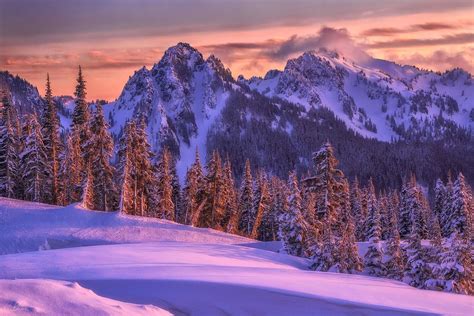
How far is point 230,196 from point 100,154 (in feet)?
66.7

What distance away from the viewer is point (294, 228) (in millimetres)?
38312

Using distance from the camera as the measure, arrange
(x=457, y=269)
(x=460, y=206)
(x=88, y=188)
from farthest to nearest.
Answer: (x=460, y=206), (x=88, y=188), (x=457, y=269)

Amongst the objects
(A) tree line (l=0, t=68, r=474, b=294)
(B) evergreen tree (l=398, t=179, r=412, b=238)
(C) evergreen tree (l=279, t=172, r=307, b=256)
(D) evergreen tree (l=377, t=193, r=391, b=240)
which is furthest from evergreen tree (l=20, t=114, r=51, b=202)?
(B) evergreen tree (l=398, t=179, r=412, b=238)

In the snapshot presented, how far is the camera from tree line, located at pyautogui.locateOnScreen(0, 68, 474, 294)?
96.4 feet

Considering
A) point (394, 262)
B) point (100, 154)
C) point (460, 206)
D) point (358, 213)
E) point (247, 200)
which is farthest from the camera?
point (358, 213)

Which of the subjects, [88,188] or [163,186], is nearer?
[88,188]

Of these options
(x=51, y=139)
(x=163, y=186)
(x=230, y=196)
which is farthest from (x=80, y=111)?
(x=230, y=196)

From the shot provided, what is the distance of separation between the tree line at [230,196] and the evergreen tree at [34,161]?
10 centimetres

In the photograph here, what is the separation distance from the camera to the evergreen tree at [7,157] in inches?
1987

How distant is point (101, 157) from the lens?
47.5 meters

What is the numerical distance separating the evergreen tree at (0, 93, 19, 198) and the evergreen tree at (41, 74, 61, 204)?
124 inches

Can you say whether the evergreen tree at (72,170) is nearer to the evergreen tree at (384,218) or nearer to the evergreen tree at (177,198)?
the evergreen tree at (177,198)

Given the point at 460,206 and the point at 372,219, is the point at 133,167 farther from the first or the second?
the point at 460,206

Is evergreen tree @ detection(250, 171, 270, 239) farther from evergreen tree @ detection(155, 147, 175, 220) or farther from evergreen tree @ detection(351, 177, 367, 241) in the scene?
evergreen tree @ detection(351, 177, 367, 241)
